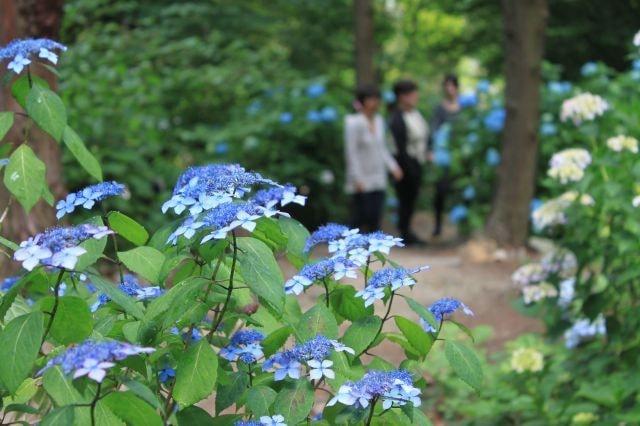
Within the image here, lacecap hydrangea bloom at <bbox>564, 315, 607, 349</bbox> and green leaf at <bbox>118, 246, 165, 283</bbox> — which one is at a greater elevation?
green leaf at <bbox>118, 246, 165, 283</bbox>

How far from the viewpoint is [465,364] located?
2297mm

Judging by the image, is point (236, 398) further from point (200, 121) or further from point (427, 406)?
point (200, 121)

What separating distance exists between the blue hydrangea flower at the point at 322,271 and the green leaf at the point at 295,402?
8.1 inches

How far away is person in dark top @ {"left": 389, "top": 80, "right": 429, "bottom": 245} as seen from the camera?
998 centimetres

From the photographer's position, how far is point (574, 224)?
4.59m

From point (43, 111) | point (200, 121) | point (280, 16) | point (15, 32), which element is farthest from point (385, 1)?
point (43, 111)

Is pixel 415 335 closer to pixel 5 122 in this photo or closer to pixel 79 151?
pixel 79 151

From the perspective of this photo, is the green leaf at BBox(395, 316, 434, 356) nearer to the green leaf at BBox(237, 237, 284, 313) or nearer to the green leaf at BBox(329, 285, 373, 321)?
the green leaf at BBox(329, 285, 373, 321)

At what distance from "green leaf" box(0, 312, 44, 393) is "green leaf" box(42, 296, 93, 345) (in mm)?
57

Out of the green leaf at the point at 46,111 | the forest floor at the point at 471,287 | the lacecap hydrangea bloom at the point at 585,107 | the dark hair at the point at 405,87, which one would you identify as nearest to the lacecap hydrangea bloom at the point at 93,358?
the green leaf at the point at 46,111

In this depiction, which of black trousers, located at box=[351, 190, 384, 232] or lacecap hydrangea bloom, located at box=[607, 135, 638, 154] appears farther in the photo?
black trousers, located at box=[351, 190, 384, 232]

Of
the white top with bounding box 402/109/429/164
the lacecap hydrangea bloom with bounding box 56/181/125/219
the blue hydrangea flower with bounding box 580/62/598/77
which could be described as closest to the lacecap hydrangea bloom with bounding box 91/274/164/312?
the lacecap hydrangea bloom with bounding box 56/181/125/219

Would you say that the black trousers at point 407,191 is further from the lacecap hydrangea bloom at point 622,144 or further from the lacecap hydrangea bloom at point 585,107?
the lacecap hydrangea bloom at point 622,144

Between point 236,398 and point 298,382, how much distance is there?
0.19 meters
